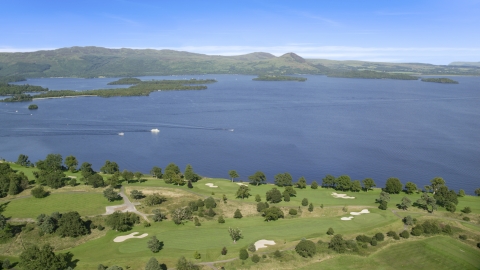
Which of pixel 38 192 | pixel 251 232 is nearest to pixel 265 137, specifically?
pixel 251 232

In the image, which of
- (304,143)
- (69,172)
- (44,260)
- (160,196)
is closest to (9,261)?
(44,260)

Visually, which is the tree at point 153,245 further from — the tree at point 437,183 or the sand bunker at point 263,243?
the tree at point 437,183

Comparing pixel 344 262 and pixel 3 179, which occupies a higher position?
pixel 3 179

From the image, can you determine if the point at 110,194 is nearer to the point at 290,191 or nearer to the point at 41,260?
the point at 41,260

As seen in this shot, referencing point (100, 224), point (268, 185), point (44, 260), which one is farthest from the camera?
point (268, 185)

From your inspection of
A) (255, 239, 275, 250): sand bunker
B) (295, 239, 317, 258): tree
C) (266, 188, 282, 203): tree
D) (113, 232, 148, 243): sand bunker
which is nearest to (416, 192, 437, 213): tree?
(266, 188, 282, 203): tree

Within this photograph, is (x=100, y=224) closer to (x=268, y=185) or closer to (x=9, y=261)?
(x=9, y=261)

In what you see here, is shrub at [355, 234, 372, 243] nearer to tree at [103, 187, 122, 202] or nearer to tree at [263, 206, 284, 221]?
tree at [263, 206, 284, 221]

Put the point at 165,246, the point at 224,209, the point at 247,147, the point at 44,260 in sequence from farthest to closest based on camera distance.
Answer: the point at 247,147, the point at 224,209, the point at 165,246, the point at 44,260
